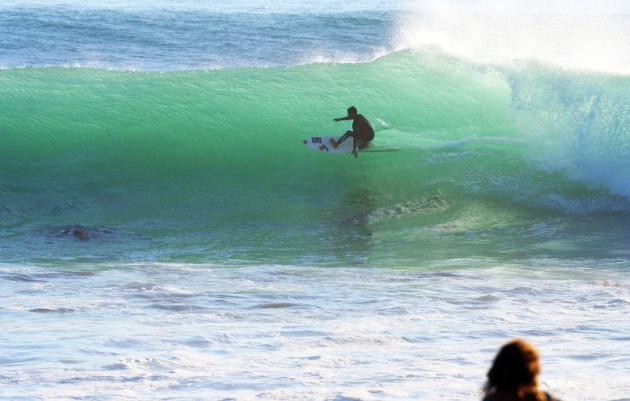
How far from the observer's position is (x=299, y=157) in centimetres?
1037

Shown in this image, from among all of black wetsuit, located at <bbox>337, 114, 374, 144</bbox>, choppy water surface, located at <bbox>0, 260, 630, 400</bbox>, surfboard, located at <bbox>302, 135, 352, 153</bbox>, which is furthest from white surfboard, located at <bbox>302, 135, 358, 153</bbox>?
choppy water surface, located at <bbox>0, 260, 630, 400</bbox>

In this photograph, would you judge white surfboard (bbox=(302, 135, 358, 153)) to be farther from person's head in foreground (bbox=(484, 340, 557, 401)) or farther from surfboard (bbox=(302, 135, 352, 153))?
person's head in foreground (bbox=(484, 340, 557, 401))

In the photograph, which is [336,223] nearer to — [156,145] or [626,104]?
[156,145]

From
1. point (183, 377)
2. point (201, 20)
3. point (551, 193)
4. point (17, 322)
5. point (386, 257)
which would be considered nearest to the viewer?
point (183, 377)

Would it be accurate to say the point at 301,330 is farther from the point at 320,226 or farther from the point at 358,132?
the point at 358,132

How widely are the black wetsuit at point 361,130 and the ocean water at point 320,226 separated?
0.56 m

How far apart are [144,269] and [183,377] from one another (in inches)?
119

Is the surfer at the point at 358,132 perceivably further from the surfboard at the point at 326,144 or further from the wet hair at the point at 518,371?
the wet hair at the point at 518,371

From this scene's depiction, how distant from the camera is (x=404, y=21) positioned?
30.1 metres

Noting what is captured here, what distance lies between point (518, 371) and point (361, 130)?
7.86 meters

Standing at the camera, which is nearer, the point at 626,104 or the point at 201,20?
the point at 626,104

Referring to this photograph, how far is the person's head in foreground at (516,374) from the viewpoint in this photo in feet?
5.62

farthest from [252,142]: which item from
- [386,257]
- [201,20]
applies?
[201,20]

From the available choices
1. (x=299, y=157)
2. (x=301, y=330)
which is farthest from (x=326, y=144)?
(x=301, y=330)
